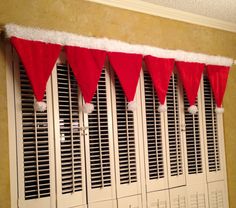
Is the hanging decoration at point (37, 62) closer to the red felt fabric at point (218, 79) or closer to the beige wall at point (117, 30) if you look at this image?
the beige wall at point (117, 30)

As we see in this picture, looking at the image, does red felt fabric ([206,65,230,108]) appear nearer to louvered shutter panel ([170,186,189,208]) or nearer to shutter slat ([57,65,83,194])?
louvered shutter panel ([170,186,189,208])

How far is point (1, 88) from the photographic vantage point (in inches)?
76.2

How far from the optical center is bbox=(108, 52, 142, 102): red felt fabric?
236 cm

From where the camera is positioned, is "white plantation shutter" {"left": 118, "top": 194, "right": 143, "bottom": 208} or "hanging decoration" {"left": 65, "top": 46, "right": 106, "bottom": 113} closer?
"hanging decoration" {"left": 65, "top": 46, "right": 106, "bottom": 113}

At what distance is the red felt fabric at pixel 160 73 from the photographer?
2562mm

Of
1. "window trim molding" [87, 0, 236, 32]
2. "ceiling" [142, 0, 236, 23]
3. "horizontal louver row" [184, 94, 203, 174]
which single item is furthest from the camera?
"horizontal louver row" [184, 94, 203, 174]

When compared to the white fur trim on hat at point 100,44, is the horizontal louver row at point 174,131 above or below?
below

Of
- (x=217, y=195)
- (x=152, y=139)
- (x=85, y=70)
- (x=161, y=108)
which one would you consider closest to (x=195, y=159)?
(x=217, y=195)

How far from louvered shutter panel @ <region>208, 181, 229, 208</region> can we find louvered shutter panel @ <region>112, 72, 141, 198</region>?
87cm

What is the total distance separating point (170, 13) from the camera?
282cm

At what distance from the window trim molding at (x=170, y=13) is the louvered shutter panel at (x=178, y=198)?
1.51m

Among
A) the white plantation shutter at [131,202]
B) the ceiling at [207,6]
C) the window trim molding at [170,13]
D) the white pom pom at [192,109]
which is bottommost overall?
the white plantation shutter at [131,202]

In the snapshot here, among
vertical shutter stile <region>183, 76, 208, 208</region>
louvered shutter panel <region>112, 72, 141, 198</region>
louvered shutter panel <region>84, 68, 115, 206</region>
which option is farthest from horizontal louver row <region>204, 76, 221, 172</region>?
louvered shutter panel <region>84, 68, 115, 206</region>

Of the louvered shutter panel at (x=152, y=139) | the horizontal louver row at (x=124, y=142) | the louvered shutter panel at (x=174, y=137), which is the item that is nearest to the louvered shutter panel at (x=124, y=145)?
the horizontal louver row at (x=124, y=142)
